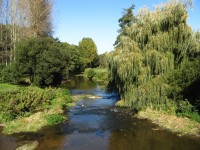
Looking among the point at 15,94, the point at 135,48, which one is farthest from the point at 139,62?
the point at 15,94

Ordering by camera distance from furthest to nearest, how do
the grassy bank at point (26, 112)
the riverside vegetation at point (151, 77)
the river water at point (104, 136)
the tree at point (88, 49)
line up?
the tree at point (88, 49) → the riverside vegetation at point (151, 77) → the grassy bank at point (26, 112) → the river water at point (104, 136)

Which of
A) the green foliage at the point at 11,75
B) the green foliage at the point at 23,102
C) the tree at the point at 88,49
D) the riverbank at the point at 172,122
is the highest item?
the tree at the point at 88,49

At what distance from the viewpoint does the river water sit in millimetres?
17484

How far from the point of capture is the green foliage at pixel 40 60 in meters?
35.6

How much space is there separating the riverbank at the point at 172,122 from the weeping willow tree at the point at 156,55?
0.80 meters

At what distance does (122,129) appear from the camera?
2114 cm

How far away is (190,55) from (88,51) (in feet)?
242

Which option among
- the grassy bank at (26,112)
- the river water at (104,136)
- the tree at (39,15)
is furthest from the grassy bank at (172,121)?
the tree at (39,15)

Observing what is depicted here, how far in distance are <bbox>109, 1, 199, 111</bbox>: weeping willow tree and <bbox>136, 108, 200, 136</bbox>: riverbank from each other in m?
0.80

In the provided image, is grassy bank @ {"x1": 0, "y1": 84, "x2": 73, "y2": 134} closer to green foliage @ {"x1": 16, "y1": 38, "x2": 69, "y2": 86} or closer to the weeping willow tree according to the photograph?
the weeping willow tree

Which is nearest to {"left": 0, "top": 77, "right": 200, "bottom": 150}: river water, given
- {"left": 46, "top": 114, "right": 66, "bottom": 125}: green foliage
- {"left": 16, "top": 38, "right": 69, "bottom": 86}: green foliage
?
{"left": 46, "top": 114, "right": 66, "bottom": 125}: green foliage

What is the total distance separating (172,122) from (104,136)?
561 cm

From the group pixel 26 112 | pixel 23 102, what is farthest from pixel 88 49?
pixel 26 112

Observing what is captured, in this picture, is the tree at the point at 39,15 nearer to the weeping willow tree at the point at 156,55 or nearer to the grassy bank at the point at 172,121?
the weeping willow tree at the point at 156,55
